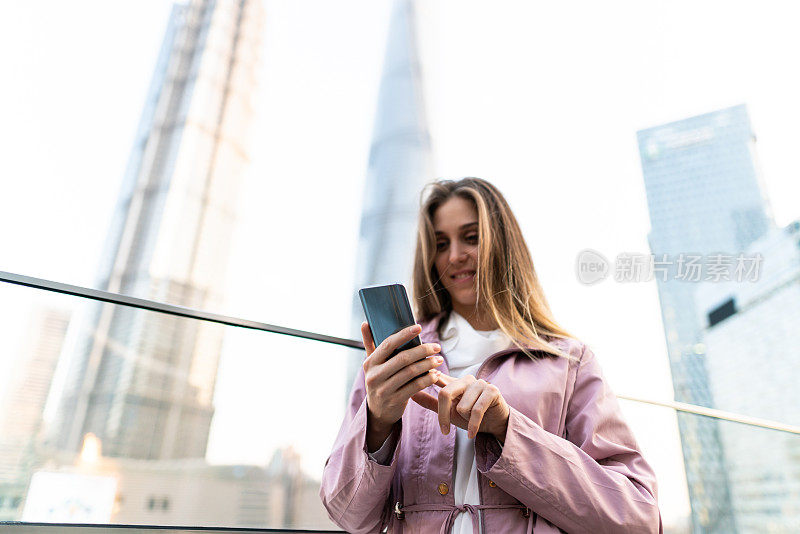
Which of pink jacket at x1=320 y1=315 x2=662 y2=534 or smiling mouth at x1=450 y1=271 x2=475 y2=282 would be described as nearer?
pink jacket at x1=320 y1=315 x2=662 y2=534

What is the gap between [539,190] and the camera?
2283 mm

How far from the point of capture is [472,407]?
548 millimetres

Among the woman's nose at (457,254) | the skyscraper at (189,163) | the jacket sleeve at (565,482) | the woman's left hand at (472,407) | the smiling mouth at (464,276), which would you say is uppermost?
the skyscraper at (189,163)

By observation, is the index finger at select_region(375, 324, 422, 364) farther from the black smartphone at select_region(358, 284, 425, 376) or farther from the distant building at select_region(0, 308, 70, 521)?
the distant building at select_region(0, 308, 70, 521)

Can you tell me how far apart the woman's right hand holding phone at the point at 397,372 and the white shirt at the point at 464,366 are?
0.27 ft

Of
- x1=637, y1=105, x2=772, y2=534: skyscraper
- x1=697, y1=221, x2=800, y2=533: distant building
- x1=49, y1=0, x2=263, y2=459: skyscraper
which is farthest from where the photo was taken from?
x1=49, y1=0, x2=263, y2=459: skyscraper

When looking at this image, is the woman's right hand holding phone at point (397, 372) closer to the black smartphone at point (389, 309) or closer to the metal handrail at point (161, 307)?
the black smartphone at point (389, 309)

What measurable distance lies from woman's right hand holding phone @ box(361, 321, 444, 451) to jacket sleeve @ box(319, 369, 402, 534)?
0.18 feet

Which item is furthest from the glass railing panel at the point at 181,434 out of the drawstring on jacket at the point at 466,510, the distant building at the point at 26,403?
the drawstring on jacket at the point at 466,510

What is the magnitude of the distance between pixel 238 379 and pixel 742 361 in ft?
13.1

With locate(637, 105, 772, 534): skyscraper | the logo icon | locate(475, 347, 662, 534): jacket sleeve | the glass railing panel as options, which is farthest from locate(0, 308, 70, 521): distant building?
the logo icon

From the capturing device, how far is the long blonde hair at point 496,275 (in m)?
0.79

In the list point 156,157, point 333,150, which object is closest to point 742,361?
point 333,150

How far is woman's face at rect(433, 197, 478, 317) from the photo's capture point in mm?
847
